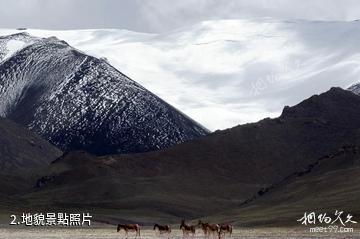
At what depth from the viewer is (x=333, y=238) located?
71.3 metres

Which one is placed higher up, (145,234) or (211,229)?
(145,234)

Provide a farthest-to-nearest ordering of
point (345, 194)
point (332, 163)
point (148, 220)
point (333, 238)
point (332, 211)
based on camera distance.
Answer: point (332, 163)
point (148, 220)
point (345, 194)
point (332, 211)
point (333, 238)

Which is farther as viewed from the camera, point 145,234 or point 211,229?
point 145,234

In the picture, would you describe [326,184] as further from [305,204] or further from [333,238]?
[333,238]

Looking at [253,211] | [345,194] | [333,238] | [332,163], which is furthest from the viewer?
[332,163]

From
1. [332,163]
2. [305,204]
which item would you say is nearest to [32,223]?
[305,204]

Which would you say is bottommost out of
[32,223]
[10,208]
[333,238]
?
[333,238]

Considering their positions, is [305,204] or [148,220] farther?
[148,220]

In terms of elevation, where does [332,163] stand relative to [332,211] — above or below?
above

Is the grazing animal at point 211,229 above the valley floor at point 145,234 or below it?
below

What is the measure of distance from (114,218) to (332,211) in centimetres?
5708

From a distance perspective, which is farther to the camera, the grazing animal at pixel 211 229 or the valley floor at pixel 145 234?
the valley floor at pixel 145 234

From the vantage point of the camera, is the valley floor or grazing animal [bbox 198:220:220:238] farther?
the valley floor

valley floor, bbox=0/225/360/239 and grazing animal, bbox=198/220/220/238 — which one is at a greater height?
valley floor, bbox=0/225/360/239
